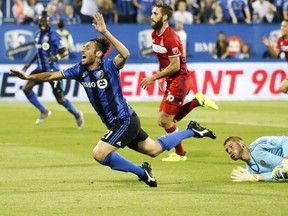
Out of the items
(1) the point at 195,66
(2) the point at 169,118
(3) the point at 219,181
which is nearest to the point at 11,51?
(1) the point at 195,66

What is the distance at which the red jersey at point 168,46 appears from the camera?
555 inches

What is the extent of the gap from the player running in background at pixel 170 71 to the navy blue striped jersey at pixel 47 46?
232 inches

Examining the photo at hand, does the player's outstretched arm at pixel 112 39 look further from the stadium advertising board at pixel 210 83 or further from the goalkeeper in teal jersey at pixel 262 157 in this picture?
the stadium advertising board at pixel 210 83

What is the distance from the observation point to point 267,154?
1146 cm

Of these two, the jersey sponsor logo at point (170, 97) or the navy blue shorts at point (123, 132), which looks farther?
the jersey sponsor logo at point (170, 97)

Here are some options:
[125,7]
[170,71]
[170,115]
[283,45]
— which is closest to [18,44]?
[125,7]

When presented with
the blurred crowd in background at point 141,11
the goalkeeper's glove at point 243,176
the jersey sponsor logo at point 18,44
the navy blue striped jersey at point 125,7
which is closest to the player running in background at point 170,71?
the goalkeeper's glove at point 243,176

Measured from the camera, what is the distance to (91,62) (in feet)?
37.8

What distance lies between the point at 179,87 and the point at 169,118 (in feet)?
1.63

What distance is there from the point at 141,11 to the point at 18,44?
13.7 feet

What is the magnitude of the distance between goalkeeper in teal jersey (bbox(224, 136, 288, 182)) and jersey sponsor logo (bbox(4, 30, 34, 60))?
55.0 ft

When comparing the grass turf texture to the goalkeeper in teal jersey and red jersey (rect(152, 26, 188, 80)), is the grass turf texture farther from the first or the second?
red jersey (rect(152, 26, 188, 80))

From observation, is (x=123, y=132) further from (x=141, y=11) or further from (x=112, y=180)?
(x=141, y=11)

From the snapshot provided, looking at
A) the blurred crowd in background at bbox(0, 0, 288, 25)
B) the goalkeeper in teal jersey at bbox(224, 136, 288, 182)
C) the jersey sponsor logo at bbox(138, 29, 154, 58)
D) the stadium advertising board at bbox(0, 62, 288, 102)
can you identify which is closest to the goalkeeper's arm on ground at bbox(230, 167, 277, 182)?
the goalkeeper in teal jersey at bbox(224, 136, 288, 182)
